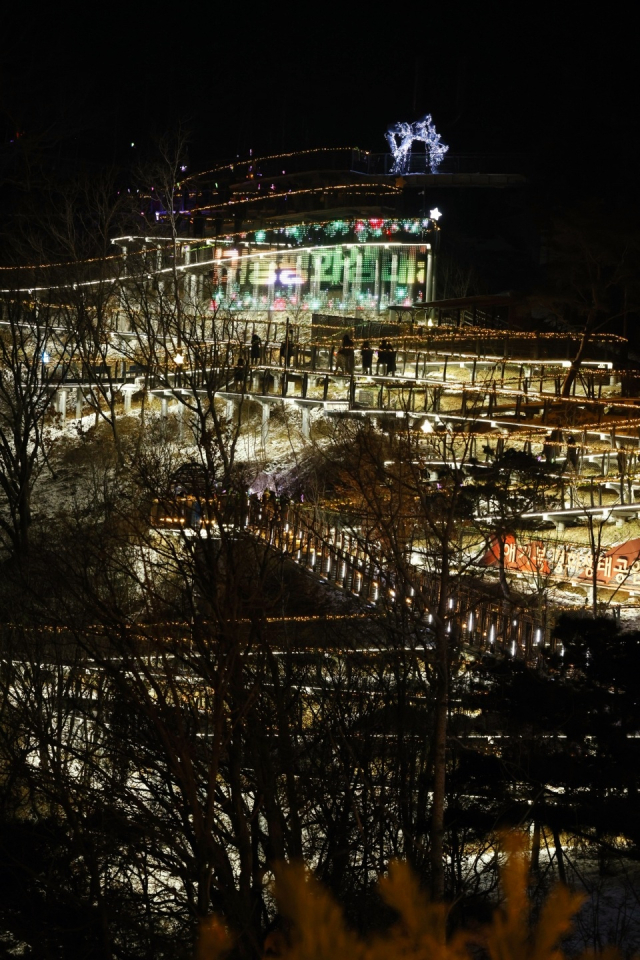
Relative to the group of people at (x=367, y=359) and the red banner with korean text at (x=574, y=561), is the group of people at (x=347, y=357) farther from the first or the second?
the red banner with korean text at (x=574, y=561)

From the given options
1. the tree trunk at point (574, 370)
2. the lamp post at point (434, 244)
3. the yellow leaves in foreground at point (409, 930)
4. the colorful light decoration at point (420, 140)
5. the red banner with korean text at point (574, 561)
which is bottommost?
the red banner with korean text at point (574, 561)

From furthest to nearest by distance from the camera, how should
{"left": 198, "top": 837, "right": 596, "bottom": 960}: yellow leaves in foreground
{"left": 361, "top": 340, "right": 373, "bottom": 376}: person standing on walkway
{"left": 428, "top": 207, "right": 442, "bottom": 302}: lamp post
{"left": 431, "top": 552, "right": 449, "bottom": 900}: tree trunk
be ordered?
{"left": 428, "top": 207, "right": 442, "bottom": 302}: lamp post → {"left": 361, "top": 340, "right": 373, "bottom": 376}: person standing on walkway → {"left": 431, "top": 552, "right": 449, "bottom": 900}: tree trunk → {"left": 198, "top": 837, "right": 596, "bottom": 960}: yellow leaves in foreground

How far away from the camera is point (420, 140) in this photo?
52.9m

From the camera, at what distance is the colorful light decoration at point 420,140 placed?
50.3 meters

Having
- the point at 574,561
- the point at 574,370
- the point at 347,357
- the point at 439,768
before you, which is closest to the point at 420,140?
the point at 347,357

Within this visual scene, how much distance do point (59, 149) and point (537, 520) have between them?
146 ft

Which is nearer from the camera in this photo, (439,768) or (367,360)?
(439,768)

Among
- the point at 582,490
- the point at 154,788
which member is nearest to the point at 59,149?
the point at 582,490

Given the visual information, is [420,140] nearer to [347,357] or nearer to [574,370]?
[347,357]

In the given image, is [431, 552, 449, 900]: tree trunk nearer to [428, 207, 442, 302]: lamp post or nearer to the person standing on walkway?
the person standing on walkway

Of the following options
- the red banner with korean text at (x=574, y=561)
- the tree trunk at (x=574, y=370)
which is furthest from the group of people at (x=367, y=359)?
the red banner with korean text at (x=574, y=561)

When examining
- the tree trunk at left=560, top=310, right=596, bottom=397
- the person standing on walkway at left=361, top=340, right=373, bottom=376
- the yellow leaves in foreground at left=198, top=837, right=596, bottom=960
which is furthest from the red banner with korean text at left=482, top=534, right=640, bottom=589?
the yellow leaves in foreground at left=198, top=837, right=596, bottom=960

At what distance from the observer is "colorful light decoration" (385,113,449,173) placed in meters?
50.3

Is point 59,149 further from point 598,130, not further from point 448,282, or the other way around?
point 598,130
